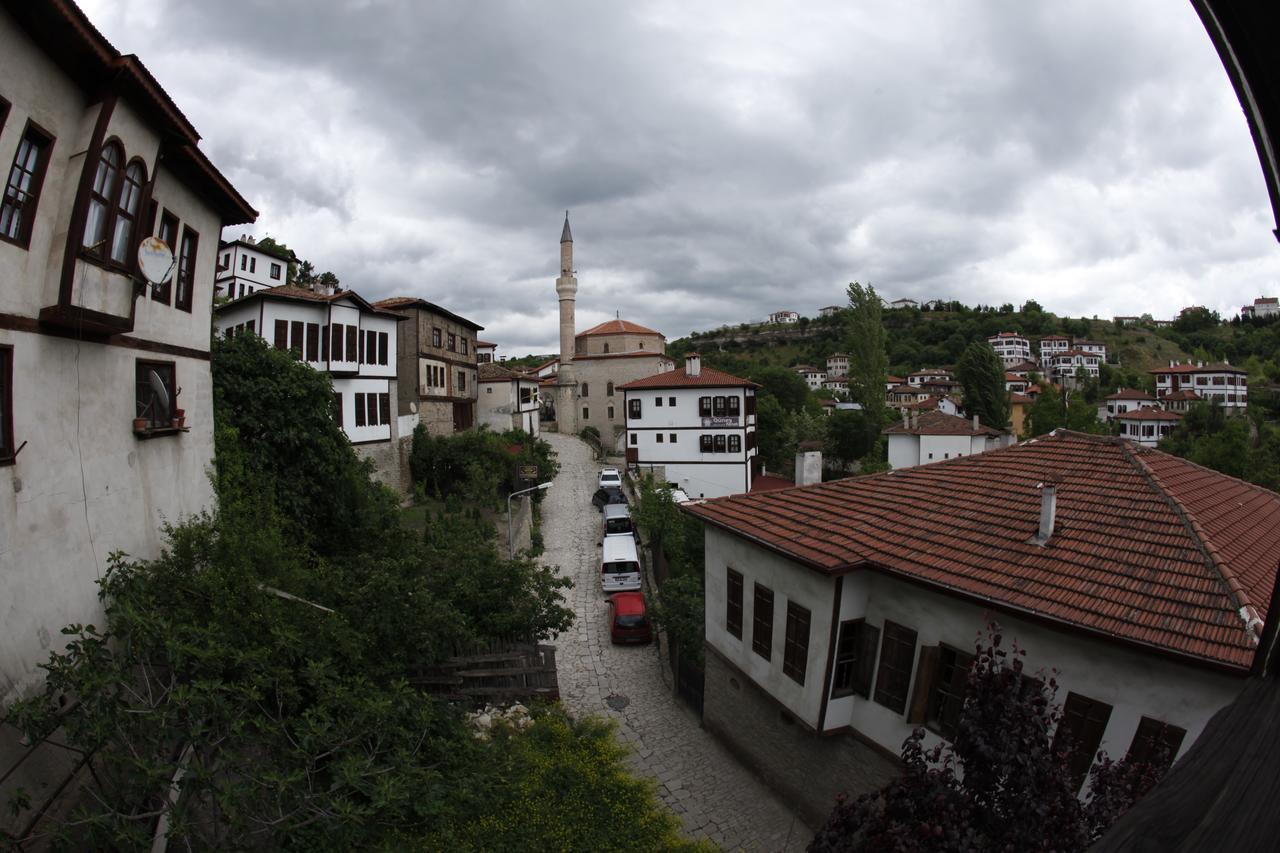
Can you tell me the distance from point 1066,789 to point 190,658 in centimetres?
800

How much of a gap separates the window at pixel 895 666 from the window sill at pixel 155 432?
11.1m

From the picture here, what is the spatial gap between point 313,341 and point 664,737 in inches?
690

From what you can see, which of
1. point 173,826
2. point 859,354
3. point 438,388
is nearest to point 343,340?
point 438,388

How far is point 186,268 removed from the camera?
11.2 m

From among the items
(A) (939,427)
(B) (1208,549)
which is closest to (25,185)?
(B) (1208,549)

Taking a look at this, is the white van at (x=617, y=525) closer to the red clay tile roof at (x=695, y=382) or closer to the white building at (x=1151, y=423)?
the red clay tile roof at (x=695, y=382)

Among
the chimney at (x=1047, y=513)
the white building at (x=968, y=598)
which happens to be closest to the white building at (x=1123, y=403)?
the white building at (x=968, y=598)

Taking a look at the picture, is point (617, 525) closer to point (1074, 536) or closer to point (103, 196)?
point (1074, 536)

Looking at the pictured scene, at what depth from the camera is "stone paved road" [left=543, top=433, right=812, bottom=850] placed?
1084 centimetres

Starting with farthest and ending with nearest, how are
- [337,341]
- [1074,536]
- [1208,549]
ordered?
[337,341]
[1074,536]
[1208,549]

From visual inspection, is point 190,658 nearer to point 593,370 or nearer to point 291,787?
point 291,787

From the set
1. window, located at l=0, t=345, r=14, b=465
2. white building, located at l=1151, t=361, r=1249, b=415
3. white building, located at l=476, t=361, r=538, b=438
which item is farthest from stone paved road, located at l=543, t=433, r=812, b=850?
white building, located at l=1151, t=361, r=1249, b=415

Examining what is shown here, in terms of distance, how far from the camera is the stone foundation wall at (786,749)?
10078mm

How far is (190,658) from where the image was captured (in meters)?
6.98
